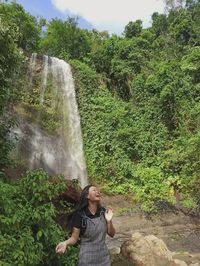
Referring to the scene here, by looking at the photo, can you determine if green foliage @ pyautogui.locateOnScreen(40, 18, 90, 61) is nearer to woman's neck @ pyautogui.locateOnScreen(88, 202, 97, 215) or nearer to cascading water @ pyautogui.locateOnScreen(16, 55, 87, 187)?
cascading water @ pyautogui.locateOnScreen(16, 55, 87, 187)

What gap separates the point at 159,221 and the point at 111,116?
593 centimetres

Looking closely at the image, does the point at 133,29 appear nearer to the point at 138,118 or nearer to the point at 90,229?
the point at 138,118

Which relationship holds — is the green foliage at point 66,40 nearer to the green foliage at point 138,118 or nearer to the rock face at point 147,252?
the green foliage at point 138,118

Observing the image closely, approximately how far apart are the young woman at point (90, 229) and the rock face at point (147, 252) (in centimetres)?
329

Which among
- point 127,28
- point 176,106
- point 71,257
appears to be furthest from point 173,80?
point 71,257

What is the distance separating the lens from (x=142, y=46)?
2191 cm

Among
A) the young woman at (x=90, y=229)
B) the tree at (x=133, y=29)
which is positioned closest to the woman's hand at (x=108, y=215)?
the young woman at (x=90, y=229)

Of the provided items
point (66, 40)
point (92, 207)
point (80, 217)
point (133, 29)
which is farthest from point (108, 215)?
point (133, 29)

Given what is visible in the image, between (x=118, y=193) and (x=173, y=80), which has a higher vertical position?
(x=173, y=80)

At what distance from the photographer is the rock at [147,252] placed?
6586mm

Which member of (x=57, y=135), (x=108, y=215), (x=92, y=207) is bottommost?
(x=108, y=215)

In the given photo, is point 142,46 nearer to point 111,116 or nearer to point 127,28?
point 127,28

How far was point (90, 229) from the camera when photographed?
353 cm

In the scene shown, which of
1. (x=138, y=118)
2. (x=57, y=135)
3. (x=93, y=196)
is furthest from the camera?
(x=138, y=118)
